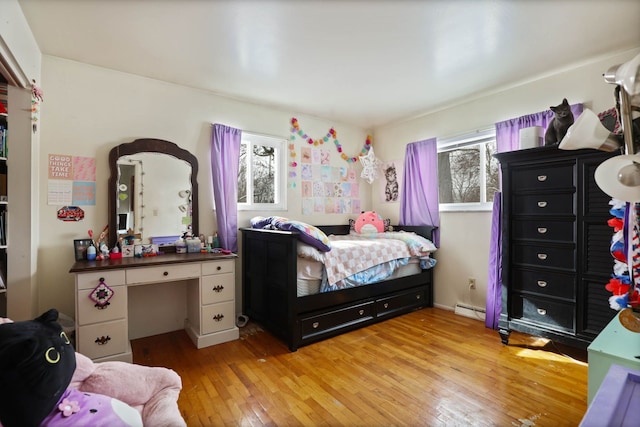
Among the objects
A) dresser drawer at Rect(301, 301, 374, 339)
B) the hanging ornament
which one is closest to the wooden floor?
dresser drawer at Rect(301, 301, 374, 339)

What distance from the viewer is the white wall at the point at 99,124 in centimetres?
228

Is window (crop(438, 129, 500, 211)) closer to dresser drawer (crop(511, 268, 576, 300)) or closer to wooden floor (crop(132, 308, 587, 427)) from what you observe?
dresser drawer (crop(511, 268, 576, 300))

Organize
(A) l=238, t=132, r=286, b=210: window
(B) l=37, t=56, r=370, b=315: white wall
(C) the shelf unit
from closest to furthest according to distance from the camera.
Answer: (C) the shelf unit, (B) l=37, t=56, r=370, b=315: white wall, (A) l=238, t=132, r=286, b=210: window

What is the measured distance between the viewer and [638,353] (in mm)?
973

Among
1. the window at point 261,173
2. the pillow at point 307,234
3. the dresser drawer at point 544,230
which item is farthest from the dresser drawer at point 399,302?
the window at point 261,173

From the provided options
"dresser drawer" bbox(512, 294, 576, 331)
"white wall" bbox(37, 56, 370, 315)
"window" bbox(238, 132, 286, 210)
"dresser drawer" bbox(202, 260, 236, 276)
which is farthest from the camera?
"window" bbox(238, 132, 286, 210)

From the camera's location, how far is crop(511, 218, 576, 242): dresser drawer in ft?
7.14

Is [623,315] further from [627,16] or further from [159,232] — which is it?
[159,232]

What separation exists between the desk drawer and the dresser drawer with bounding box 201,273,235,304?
4.5 inches

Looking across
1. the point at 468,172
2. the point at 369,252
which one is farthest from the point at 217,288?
the point at 468,172

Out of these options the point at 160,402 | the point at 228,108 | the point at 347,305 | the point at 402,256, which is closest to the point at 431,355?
the point at 347,305

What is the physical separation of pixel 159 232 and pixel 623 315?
2.95 m

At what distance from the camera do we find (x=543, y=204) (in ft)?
7.52

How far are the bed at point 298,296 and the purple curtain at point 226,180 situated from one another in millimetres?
166
